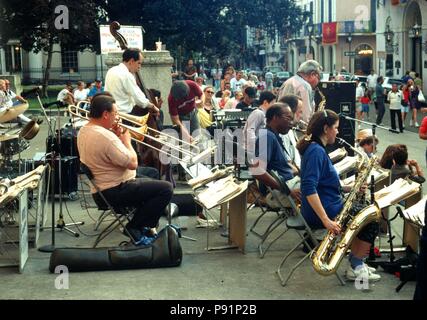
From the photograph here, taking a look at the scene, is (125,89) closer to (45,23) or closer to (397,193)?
(397,193)

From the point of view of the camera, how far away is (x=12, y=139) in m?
10.1

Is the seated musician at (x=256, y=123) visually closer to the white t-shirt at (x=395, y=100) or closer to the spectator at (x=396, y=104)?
the spectator at (x=396, y=104)

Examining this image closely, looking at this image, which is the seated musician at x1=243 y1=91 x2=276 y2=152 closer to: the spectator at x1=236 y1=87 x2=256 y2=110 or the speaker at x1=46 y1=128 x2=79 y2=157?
the speaker at x1=46 y1=128 x2=79 y2=157

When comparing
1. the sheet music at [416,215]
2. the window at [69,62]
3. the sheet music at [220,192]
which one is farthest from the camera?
the window at [69,62]

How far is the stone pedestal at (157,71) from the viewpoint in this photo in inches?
562

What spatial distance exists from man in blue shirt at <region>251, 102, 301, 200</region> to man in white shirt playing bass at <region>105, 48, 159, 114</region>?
186 centimetres

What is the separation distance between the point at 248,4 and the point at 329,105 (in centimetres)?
3096

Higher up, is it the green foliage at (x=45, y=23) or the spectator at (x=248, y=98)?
the green foliage at (x=45, y=23)

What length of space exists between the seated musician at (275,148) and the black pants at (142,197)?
1.00 meters

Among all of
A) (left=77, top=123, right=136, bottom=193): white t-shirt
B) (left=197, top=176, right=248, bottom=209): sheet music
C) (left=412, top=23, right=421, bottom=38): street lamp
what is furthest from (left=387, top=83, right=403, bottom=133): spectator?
(left=412, top=23, right=421, bottom=38): street lamp

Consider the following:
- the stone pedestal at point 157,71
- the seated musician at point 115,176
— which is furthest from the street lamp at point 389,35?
the seated musician at point 115,176
